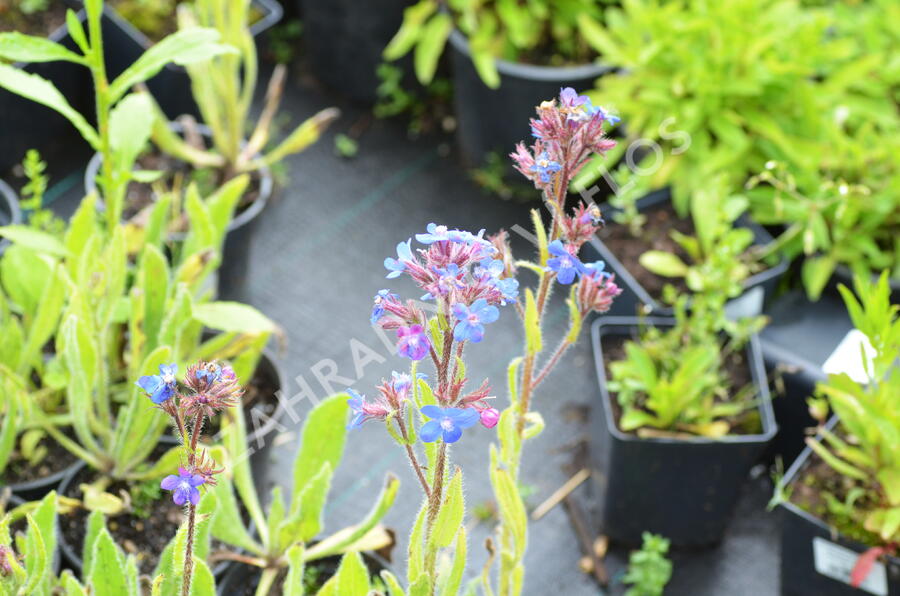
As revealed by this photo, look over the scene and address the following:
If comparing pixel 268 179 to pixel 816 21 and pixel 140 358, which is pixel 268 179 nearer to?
pixel 140 358

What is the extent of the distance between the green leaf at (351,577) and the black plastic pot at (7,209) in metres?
1.27

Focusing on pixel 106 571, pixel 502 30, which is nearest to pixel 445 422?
pixel 106 571

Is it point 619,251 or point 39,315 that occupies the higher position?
point 39,315

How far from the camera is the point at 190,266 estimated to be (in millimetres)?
1925

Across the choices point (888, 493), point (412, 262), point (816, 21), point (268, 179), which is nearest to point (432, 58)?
point (268, 179)

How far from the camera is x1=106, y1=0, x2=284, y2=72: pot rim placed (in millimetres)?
2879

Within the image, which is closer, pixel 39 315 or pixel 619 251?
pixel 39 315

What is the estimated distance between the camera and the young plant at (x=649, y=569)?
2.19 m

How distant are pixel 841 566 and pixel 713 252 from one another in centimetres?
70

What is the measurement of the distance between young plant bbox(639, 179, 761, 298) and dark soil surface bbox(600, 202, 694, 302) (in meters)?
0.01

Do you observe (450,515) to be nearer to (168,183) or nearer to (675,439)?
(675,439)

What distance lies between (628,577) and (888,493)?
1.85 ft

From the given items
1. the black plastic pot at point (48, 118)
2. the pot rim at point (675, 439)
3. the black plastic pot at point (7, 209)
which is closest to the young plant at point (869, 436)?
the pot rim at point (675, 439)

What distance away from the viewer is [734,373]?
230cm
